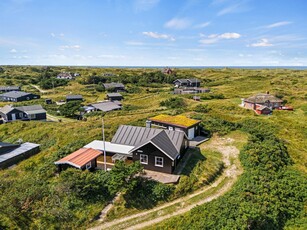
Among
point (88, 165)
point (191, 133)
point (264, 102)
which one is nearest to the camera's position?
point (88, 165)

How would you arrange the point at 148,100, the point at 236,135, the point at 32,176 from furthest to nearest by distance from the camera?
the point at 148,100 → the point at 236,135 → the point at 32,176

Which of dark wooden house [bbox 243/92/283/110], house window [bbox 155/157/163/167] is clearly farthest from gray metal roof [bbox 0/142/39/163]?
dark wooden house [bbox 243/92/283/110]

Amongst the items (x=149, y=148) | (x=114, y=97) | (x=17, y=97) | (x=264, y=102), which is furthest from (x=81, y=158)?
(x=17, y=97)

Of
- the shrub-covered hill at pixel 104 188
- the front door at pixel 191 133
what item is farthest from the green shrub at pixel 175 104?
the front door at pixel 191 133

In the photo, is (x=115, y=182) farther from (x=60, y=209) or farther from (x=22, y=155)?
(x=22, y=155)

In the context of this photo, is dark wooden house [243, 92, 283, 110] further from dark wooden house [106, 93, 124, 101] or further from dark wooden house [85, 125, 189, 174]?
dark wooden house [106, 93, 124, 101]

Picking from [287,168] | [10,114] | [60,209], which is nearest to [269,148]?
[287,168]

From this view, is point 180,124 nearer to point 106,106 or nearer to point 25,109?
point 106,106
